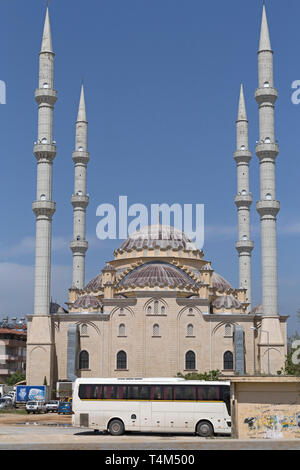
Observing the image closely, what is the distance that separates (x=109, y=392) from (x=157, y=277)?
3464 cm

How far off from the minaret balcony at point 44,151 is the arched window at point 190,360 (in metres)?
22.5

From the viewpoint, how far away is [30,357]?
6219 cm

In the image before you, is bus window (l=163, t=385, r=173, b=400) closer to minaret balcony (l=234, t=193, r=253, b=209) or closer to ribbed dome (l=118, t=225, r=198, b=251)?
ribbed dome (l=118, t=225, r=198, b=251)

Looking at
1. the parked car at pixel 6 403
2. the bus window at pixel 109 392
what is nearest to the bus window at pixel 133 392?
the bus window at pixel 109 392

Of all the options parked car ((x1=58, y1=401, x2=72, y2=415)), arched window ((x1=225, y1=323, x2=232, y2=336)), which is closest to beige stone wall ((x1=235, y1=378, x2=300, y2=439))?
parked car ((x1=58, y1=401, x2=72, y2=415))

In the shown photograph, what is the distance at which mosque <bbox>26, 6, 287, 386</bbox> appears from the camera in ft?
205

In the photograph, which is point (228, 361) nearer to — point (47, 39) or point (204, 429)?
point (204, 429)

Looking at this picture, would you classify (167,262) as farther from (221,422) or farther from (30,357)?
(221,422)

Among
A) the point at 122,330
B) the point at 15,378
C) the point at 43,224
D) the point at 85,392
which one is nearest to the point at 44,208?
the point at 43,224

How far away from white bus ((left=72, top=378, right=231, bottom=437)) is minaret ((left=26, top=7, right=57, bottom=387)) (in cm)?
3127

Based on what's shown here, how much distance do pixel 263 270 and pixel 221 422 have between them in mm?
33226

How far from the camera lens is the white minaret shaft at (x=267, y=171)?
205ft

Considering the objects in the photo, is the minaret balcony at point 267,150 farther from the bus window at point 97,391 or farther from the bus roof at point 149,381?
the bus window at point 97,391
